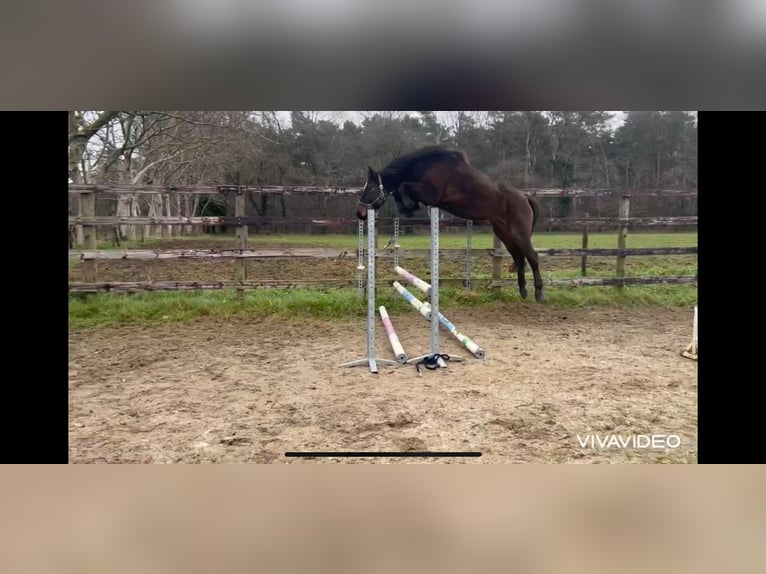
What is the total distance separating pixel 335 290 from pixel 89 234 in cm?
185

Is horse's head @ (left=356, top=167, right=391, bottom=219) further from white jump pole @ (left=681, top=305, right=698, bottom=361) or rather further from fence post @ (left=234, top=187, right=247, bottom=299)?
white jump pole @ (left=681, top=305, right=698, bottom=361)

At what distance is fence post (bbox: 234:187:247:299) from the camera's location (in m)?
3.66

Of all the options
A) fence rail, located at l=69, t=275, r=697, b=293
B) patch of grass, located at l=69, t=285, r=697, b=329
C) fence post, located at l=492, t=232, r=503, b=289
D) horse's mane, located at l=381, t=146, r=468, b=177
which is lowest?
patch of grass, located at l=69, t=285, r=697, b=329

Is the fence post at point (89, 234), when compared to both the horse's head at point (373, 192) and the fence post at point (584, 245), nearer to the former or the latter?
the horse's head at point (373, 192)

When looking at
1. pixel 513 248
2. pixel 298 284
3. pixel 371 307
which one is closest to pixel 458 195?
pixel 513 248

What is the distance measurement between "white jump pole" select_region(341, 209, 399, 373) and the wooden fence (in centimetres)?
123

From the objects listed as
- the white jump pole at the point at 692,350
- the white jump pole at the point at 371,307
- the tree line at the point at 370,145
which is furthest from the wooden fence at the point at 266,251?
the white jump pole at the point at 371,307

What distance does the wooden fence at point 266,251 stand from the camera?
348 centimetres

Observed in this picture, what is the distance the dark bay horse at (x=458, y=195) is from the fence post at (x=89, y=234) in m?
2.03

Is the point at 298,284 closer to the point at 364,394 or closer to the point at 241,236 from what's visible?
the point at 241,236

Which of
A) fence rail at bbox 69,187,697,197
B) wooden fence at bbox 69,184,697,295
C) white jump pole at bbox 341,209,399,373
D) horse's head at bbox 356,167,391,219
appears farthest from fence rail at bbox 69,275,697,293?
white jump pole at bbox 341,209,399,373
